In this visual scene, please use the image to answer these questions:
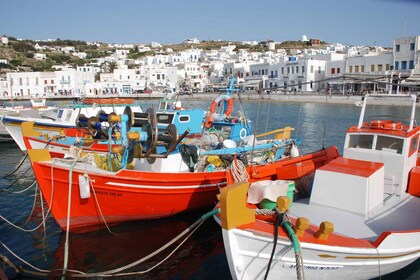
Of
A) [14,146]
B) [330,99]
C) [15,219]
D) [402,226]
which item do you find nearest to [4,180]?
[15,219]

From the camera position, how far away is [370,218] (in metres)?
6.81

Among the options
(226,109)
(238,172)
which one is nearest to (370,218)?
(238,172)

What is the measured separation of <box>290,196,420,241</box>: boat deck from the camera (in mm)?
6391

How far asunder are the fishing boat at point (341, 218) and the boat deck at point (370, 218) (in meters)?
0.02

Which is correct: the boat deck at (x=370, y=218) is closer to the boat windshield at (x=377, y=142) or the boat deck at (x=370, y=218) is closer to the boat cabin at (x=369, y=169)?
the boat cabin at (x=369, y=169)

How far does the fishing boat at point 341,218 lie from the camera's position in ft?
17.2

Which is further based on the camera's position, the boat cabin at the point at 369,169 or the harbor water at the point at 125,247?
the harbor water at the point at 125,247

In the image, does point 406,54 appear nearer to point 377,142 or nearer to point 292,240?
point 377,142

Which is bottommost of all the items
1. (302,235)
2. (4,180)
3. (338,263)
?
(4,180)

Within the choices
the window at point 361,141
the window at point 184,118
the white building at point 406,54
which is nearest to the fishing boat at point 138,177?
the window at point 361,141

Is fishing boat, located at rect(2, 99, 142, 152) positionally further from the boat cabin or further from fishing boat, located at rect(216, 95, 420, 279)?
the boat cabin

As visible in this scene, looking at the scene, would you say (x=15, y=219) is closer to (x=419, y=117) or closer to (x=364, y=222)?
(x=364, y=222)

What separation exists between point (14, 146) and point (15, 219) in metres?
15.6

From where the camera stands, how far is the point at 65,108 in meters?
20.5
